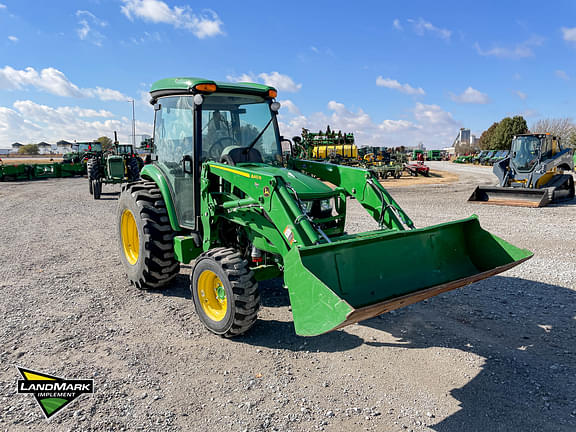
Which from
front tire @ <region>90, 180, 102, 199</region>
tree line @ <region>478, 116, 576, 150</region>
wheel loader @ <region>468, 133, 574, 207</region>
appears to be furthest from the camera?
tree line @ <region>478, 116, 576, 150</region>

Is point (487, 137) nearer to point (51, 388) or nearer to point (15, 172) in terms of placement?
point (15, 172)

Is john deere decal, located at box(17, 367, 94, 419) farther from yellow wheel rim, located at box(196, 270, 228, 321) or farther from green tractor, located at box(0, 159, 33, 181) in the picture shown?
green tractor, located at box(0, 159, 33, 181)

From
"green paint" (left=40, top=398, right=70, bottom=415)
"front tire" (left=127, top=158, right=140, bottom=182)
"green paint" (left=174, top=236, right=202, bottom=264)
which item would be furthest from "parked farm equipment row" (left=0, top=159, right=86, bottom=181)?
"green paint" (left=40, top=398, right=70, bottom=415)

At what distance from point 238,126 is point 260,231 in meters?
1.68

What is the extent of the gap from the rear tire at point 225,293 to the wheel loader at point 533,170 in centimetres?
1292

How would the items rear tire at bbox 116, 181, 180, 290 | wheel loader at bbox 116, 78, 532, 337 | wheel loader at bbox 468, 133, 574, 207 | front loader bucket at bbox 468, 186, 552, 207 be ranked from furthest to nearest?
wheel loader at bbox 468, 133, 574, 207
front loader bucket at bbox 468, 186, 552, 207
rear tire at bbox 116, 181, 180, 290
wheel loader at bbox 116, 78, 532, 337

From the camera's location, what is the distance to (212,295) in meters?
4.46

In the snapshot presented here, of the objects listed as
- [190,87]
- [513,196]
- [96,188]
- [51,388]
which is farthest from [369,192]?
[96,188]

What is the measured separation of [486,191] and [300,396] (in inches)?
546

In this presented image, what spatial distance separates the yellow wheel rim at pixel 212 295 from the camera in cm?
437

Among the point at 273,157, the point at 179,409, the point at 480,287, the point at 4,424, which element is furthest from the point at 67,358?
the point at 480,287

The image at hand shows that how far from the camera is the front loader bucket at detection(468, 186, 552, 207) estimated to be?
13.9 metres

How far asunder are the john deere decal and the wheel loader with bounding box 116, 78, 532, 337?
130cm

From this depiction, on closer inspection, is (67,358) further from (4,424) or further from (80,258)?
(80,258)
